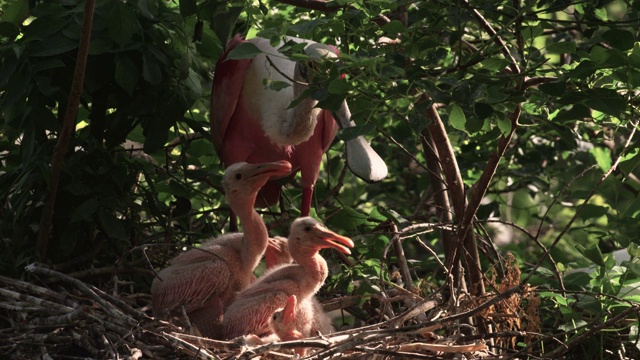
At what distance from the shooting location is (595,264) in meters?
4.52

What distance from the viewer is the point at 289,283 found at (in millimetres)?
4359

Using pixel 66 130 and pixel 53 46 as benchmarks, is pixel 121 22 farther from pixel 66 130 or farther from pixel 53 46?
pixel 66 130

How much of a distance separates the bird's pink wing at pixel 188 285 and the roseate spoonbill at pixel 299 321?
388mm

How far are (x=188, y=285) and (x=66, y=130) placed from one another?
0.81 meters

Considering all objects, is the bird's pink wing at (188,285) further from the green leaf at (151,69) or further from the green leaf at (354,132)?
the green leaf at (354,132)

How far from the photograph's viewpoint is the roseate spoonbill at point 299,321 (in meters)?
4.18

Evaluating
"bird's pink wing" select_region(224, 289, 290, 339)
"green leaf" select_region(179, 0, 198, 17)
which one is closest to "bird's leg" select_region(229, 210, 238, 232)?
"bird's pink wing" select_region(224, 289, 290, 339)

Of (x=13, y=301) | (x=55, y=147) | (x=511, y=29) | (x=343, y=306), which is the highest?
(x=511, y=29)

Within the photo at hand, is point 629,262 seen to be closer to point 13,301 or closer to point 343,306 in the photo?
point 343,306

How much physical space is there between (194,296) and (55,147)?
84 centimetres

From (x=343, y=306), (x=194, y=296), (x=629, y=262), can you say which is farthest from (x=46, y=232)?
(x=629, y=262)

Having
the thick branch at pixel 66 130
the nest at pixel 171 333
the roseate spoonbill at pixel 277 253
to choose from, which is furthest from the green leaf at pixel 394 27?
the roseate spoonbill at pixel 277 253

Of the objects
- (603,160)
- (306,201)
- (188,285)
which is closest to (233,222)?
(306,201)

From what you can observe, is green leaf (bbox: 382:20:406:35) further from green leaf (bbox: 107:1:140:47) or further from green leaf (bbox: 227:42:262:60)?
green leaf (bbox: 107:1:140:47)
